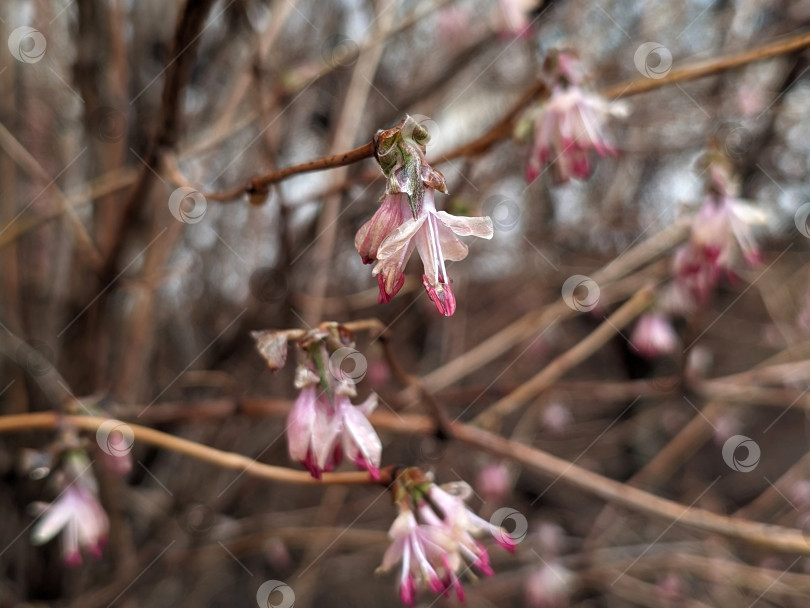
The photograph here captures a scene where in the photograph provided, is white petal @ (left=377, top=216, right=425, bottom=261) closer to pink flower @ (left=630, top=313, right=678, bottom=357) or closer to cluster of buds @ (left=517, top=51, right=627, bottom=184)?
cluster of buds @ (left=517, top=51, right=627, bottom=184)

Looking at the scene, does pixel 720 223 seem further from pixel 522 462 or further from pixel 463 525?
pixel 463 525

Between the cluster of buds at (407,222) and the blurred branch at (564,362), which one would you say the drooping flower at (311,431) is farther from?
the blurred branch at (564,362)

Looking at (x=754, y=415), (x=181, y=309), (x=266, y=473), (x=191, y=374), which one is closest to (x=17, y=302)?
(x=191, y=374)

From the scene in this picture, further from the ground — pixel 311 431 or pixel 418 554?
pixel 311 431

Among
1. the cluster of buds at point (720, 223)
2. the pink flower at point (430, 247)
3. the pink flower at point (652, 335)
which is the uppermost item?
the pink flower at point (652, 335)

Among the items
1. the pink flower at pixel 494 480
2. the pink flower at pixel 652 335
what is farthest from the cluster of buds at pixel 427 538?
the pink flower at pixel 494 480

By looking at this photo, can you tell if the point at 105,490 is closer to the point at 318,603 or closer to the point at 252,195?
the point at 252,195

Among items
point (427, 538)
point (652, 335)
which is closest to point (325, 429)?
point (427, 538)

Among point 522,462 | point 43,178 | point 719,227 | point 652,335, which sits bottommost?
point 522,462
